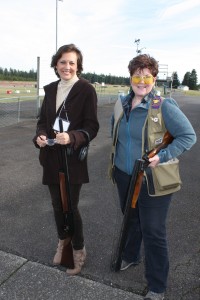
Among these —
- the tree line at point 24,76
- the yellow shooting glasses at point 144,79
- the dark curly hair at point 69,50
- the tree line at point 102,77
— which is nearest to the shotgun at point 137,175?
the yellow shooting glasses at point 144,79

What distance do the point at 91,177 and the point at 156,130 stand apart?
3875mm

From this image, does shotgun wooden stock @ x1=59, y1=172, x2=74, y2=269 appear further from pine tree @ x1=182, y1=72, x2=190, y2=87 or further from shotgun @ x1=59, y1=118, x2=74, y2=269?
pine tree @ x1=182, y1=72, x2=190, y2=87

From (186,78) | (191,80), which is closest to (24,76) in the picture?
(186,78)

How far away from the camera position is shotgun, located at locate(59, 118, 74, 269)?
2916 mm

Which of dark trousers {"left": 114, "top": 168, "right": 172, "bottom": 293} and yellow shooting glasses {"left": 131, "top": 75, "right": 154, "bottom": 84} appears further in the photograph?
dark trousers {"left": 114, "top": 168, "right": 172, "bottom": 293}

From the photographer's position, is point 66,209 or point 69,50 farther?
point 66,209

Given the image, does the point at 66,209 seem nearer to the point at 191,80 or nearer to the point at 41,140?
the point at 41,140

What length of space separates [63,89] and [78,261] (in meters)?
1.67

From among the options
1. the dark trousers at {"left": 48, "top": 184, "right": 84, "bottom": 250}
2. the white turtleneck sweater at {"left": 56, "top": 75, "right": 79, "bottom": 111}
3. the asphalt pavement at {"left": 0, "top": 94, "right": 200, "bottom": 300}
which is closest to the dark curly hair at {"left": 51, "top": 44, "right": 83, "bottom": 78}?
the white turtleneck sweater at {"left": 56, "top": 75, "right": 79, "bottom": 111}

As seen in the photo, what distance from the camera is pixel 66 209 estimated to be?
3.04m

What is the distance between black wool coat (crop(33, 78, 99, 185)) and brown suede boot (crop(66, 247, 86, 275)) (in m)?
0.76

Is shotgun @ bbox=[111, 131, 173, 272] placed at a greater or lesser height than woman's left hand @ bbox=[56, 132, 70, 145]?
lesser

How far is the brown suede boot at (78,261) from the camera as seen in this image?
3133mm

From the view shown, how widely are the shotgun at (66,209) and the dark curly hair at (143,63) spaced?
0.80 m
